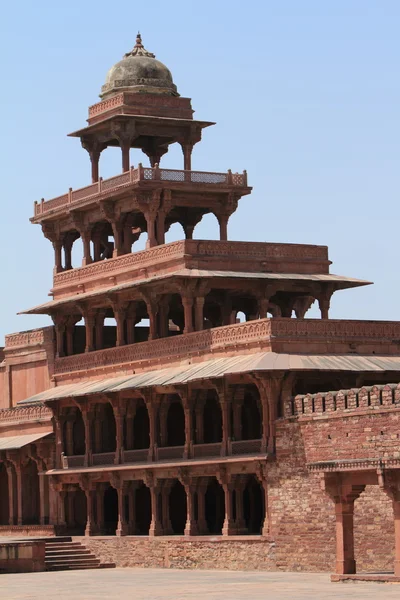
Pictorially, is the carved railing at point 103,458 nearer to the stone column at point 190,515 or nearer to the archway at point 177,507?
the archway at point 177,507

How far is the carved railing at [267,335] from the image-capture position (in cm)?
5131

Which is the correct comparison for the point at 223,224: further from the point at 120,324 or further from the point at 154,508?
the point at 154,508

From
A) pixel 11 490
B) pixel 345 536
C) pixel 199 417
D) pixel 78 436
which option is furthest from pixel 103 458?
pixel 345 536

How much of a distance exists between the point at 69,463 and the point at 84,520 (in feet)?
7.01

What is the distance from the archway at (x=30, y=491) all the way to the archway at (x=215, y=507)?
8.66 m

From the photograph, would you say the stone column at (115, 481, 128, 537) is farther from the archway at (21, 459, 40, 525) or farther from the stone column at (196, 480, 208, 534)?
the archway at (21, 459, 40, 525)

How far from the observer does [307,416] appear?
4894 cm

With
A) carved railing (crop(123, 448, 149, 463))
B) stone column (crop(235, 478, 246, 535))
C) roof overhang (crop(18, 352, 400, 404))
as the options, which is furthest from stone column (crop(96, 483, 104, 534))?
stone column (crop(235, 478, 246, 535))

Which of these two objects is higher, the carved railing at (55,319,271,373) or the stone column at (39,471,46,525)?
the carved railing at (55,319,271,373)

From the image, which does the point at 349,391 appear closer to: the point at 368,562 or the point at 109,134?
the point at 368,562

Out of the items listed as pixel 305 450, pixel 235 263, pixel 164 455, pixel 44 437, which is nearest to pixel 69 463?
pixel 44 437

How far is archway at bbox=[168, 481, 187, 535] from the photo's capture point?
6038 centimetres

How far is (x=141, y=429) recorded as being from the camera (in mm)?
61688

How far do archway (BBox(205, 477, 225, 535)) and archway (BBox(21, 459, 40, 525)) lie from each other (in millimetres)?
8656
